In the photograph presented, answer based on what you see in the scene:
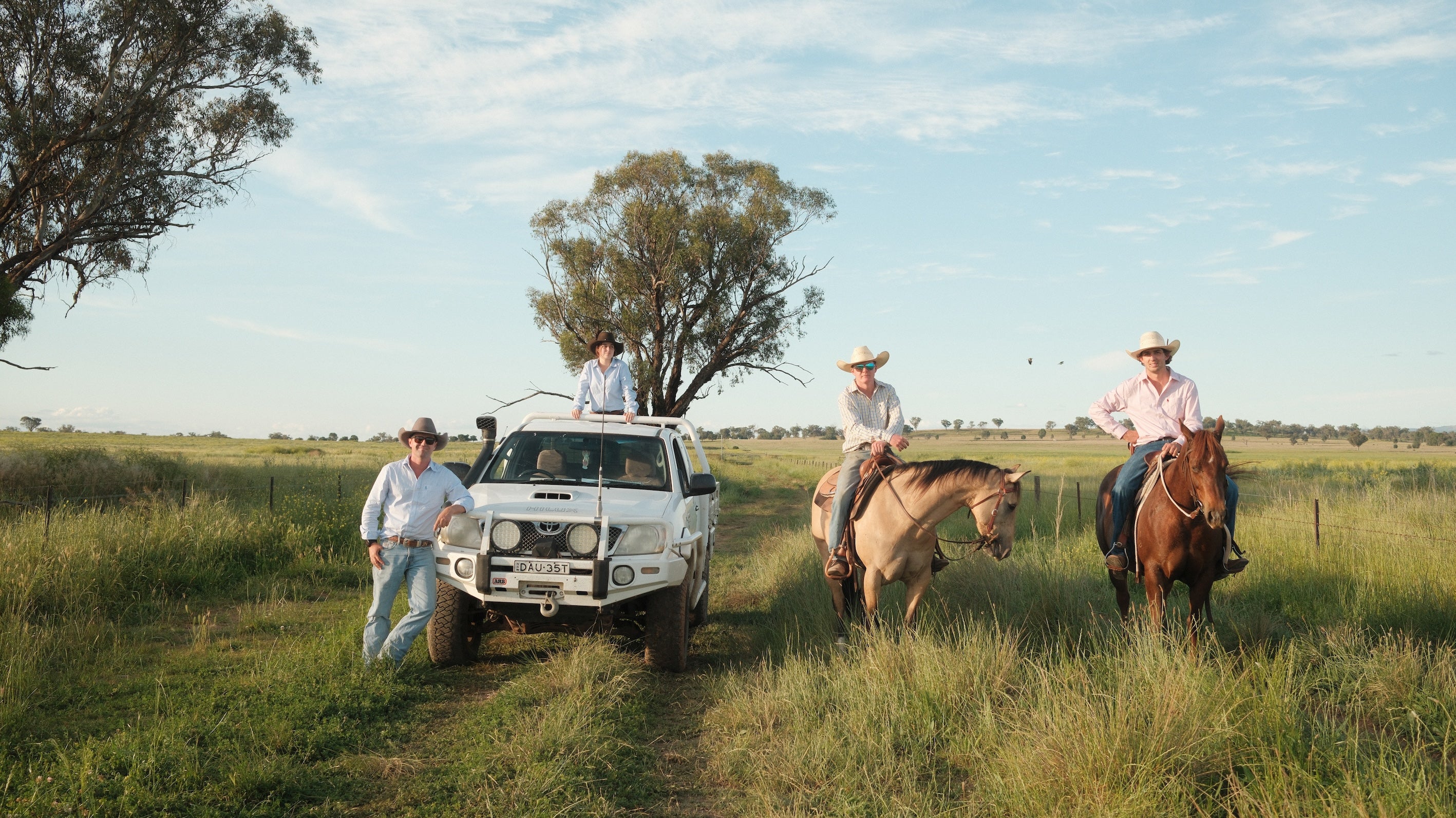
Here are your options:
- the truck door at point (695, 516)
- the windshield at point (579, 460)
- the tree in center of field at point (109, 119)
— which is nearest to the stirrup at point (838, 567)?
the truck door at point (695, 516)

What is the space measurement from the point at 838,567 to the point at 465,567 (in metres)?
2.88

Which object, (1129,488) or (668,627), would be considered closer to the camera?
(668,627)

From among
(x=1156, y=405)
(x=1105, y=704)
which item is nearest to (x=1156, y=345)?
(x=1156, y=405)

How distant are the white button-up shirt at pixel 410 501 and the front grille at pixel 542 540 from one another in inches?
16.2

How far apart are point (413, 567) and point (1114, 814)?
4.67 metres

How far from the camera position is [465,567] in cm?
618

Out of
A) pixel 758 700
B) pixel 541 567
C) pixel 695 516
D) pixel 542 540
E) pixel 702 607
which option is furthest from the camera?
pixel 702 607

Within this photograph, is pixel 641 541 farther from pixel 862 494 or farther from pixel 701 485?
pixel 862 494

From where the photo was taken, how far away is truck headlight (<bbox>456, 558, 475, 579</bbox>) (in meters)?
6.16

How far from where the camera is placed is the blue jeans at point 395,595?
20.3 ft

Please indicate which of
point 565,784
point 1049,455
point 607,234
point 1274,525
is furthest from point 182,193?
point 1049,455

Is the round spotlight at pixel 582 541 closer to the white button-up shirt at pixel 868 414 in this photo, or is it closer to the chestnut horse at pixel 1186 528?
the white button-up shirt at pixel 868 414

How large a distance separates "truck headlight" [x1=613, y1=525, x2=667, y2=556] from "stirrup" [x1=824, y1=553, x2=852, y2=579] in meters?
1.61

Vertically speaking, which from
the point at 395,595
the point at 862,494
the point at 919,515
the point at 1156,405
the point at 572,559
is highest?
the point at 1156,405
